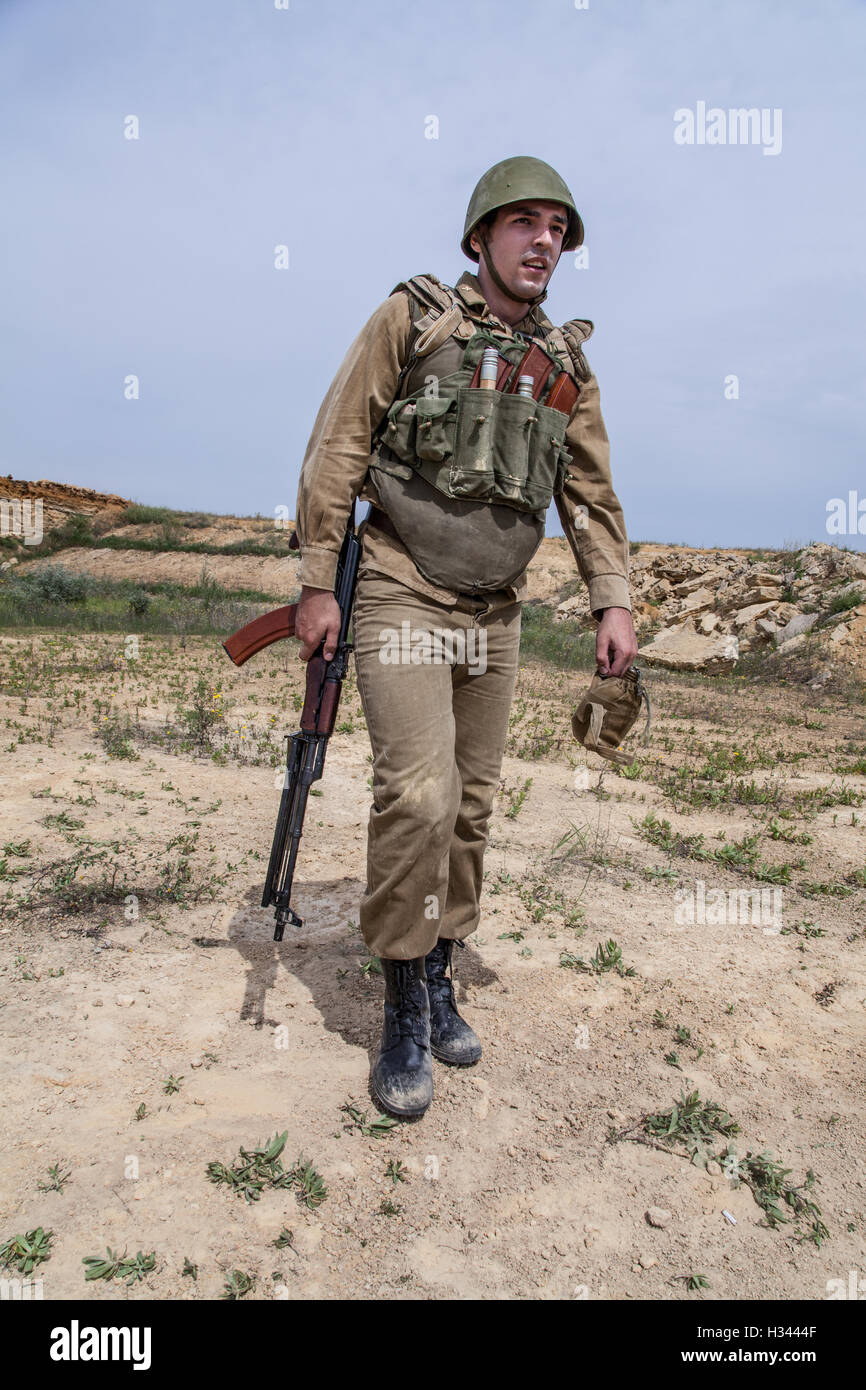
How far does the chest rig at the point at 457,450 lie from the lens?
223 cm

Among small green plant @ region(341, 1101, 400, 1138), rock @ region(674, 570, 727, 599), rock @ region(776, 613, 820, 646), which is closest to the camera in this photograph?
small green plant @ region(341, 1101, 400, 1138)

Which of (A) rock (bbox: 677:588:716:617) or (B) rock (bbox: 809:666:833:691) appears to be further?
(A) rock (bbox: 677:588:716:617)

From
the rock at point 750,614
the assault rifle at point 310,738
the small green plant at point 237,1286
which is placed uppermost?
the rock at point 750,614

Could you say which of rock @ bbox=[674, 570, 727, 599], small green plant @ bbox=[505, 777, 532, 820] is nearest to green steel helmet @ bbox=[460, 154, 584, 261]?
small green plant @ bbox=[505, 777, 532, 820]

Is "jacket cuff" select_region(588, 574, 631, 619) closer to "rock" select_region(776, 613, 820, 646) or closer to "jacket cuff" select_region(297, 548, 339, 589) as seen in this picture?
"jacket cuff" select_region(297, 548, 339, 589)

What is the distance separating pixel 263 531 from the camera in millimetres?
29938

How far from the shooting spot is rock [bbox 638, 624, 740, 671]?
43.5 feet

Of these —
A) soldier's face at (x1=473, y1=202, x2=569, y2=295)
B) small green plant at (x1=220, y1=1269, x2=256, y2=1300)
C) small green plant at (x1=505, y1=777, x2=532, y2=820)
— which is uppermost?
soldier's face at (x1=473, y1=202, x2=569, y2=295)

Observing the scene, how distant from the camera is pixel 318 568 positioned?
2.27 meters

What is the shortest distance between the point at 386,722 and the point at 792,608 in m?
14.3

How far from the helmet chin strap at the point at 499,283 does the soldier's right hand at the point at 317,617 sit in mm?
1002

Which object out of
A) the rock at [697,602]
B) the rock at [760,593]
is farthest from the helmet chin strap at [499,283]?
the rock at [697,602]

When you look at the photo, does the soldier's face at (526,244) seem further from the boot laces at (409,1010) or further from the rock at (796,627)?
the rock at (796,627)

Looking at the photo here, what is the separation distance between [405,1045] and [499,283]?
2.14 metres
